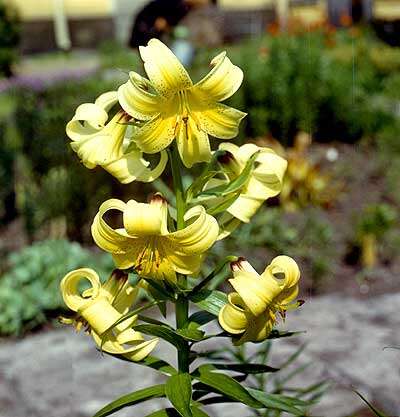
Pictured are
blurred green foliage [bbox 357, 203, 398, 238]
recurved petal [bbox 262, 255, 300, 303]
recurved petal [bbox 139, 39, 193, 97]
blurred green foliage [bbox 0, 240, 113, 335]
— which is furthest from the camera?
blurred green foliage [bbox 357, 203, 398, 238]

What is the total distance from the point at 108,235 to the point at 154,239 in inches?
3.0

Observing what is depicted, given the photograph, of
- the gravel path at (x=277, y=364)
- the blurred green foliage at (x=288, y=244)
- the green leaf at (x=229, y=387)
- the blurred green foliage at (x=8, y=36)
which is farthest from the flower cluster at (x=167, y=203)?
the blurred green foliage at (x=8, y=36)

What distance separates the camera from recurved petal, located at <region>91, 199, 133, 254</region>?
1520mm

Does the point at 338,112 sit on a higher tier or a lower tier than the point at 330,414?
lower

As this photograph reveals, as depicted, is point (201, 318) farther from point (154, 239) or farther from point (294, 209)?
point (294, 209)

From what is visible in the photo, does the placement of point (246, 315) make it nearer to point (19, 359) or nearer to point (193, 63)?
point (19, 359)

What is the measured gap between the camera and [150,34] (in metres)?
8.70

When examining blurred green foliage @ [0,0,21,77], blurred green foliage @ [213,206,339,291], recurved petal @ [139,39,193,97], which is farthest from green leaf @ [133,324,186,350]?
blurred green foliage @ [0,0,21,77]

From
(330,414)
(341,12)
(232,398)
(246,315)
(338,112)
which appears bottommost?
(341,12)

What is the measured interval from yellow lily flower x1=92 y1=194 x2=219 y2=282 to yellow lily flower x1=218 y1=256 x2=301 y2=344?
0.08 metres

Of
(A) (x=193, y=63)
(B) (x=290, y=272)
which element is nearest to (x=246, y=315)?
(B) (x=290, y=272)

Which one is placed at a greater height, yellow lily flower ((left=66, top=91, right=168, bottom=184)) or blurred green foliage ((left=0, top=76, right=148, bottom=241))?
yellow lily flower ((left=66, top=91, right=168, bottom=184))

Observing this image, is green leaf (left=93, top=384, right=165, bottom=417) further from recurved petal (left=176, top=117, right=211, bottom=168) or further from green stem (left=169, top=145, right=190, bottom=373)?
recurved petal (left=176, top=117, right=211, bottom=168)

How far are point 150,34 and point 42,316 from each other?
445cm
